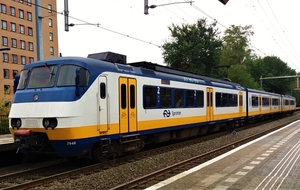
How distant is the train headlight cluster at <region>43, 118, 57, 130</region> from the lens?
28.5 ft

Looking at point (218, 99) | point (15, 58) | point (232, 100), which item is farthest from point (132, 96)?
point (15, 58)

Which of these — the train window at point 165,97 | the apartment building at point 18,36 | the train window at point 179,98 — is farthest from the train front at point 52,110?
the apartment building at point 18,36

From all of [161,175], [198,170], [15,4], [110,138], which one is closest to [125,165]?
[110,138]

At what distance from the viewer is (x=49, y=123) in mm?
8711

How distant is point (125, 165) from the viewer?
9.96 metres

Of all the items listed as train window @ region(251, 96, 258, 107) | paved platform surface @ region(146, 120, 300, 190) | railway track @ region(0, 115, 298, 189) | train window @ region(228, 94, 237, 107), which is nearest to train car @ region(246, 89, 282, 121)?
train window @ region(251, 96, 258, 107)

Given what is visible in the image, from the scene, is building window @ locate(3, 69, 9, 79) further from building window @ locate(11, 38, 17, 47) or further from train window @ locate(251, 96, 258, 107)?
train window @ locate(251, 96, 258, 107)

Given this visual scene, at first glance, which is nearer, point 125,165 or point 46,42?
point 125,165

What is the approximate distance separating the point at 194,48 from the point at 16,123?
3385 cm

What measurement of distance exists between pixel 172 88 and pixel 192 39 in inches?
1158

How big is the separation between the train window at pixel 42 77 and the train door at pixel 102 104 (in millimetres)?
1310

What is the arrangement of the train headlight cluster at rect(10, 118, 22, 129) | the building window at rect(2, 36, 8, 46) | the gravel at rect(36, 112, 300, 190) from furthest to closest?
the building window at rect(2, 36, 8, 46) < the train headlight cluster at rect(10, 118, 22, 129) < the gravel at rect(36, 112, 300, 190)

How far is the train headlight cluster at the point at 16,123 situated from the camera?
9344 millimetres

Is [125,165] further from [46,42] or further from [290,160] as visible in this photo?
[46,42]
